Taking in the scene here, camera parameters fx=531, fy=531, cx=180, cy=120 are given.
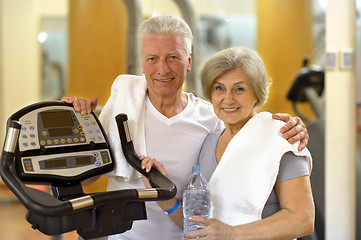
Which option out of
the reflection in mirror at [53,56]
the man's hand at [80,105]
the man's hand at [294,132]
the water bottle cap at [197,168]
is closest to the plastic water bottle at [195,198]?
Result: the water bottle cap at [197,168]

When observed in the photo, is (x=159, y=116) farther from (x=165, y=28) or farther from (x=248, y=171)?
(x=248, y=171)

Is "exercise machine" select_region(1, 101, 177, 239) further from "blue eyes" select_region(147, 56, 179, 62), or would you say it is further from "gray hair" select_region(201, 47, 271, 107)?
"gray hair" select_region(201, 47, 271, 107)

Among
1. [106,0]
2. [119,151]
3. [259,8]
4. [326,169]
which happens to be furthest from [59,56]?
[119,151]

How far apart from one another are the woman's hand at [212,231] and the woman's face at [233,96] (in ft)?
1.22

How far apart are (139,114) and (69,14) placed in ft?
7.38

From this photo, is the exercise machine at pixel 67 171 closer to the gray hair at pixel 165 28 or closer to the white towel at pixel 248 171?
the white towel at pixel 248 171

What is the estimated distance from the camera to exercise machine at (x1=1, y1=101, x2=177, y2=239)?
1.52 meters

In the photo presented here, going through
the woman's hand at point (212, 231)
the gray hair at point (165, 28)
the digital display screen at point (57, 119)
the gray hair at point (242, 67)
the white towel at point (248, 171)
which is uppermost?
the gray hair at point (165, 28)

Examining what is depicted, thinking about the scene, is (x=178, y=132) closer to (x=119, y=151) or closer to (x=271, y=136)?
(x=119, y=151)

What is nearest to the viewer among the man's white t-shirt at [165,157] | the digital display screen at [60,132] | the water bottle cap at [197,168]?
the digital display screen at [60,132]

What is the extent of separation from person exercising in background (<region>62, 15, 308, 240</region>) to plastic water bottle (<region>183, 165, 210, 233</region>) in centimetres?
5

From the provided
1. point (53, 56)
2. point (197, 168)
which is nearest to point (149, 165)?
point (197, 168)

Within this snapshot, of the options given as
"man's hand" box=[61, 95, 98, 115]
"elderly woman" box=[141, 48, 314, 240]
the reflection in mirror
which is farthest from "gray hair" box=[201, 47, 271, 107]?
the reflection in mirror

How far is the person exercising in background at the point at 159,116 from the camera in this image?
1939 millimetres
